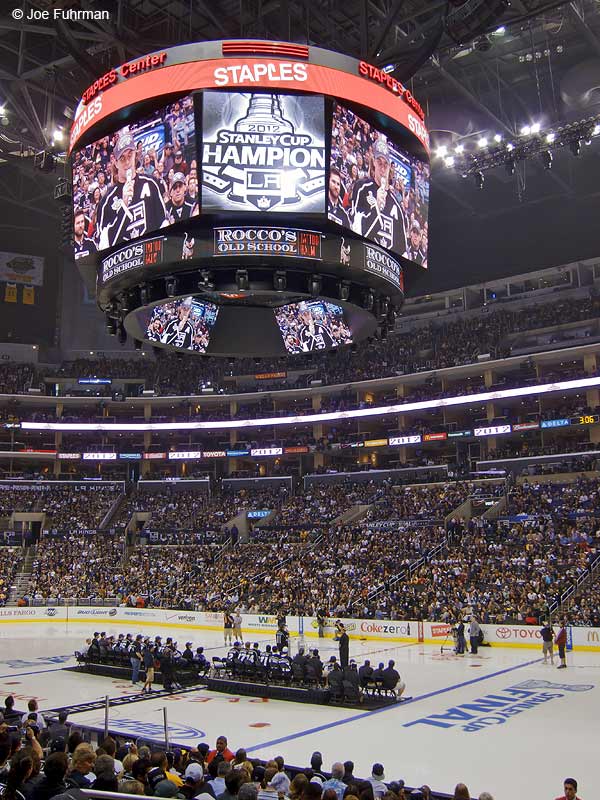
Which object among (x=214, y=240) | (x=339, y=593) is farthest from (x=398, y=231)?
(x=339, y=593)

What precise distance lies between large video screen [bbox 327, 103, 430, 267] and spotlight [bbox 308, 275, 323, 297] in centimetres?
156

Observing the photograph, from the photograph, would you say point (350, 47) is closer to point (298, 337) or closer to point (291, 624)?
point (298, 337)

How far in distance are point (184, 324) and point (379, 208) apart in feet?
22.9

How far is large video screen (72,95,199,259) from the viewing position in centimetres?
1673

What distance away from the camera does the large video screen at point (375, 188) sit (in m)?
17.2

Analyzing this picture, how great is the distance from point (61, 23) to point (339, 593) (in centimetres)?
2585

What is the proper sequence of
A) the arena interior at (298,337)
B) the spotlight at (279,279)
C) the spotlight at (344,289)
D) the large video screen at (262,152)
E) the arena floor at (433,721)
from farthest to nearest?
the spotlight at (344,289)
the spotlight at (279,279)
the large video screen at (262,152)
the arena interior at (298,337)
the arena floor at (433,721)

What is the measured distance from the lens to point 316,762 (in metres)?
9.50

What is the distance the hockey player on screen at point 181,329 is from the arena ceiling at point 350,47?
845cm

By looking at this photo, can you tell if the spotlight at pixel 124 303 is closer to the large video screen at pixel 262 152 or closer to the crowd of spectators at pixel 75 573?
the large video screen at pixel 262 152

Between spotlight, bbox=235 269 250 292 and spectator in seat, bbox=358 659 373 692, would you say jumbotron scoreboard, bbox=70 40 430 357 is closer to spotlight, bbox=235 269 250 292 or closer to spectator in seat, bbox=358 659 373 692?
spotlight, bbox=235 269 250 292

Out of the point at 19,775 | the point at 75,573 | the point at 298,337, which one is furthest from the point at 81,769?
the point at 75,573

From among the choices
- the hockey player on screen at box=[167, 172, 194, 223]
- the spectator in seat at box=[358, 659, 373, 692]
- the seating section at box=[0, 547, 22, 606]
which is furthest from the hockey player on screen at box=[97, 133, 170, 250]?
the seating section at box=[0, 547, 22, 606]

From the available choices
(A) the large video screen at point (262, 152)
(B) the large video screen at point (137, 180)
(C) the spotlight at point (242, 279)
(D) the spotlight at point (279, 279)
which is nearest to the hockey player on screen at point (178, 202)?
(B) the large video screen at point (137, 180)
